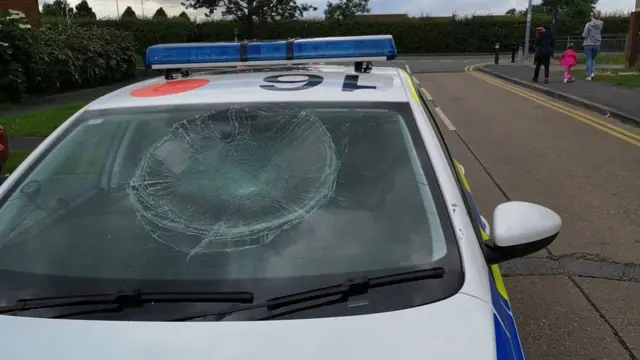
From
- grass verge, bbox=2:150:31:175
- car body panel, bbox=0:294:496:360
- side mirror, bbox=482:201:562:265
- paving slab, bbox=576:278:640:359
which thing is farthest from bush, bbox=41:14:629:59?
car body panel, bbox=0:294:496:360

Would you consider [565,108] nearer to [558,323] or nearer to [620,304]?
[620,304]

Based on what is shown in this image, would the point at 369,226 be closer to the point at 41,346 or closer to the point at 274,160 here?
the point at 274,160

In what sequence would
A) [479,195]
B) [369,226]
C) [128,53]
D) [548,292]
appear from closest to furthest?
[369,226] → [548,292] → [479,195] → [128,53]

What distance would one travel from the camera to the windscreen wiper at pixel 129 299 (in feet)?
5.72

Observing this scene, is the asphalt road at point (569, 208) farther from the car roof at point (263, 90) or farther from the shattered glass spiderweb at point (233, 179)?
the shattered glass spiderweb at point (233, 179)

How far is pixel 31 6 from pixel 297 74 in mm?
23511

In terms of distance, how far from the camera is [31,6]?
23.0 meters

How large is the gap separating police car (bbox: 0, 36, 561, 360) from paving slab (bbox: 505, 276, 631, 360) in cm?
131

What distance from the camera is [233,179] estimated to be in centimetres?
231

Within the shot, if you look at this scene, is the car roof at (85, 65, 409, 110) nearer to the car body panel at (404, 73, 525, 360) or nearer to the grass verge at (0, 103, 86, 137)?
the car body panel at (404, 73, 525, 360)

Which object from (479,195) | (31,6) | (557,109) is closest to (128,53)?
(31,6)

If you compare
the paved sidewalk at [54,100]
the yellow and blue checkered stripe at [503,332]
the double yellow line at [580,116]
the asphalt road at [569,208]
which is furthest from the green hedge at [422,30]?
the yellow and blue checkered stripe at [503,332]

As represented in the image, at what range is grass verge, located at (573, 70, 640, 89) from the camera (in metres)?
16.2

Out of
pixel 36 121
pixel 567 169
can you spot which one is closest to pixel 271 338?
pixel 567 169
